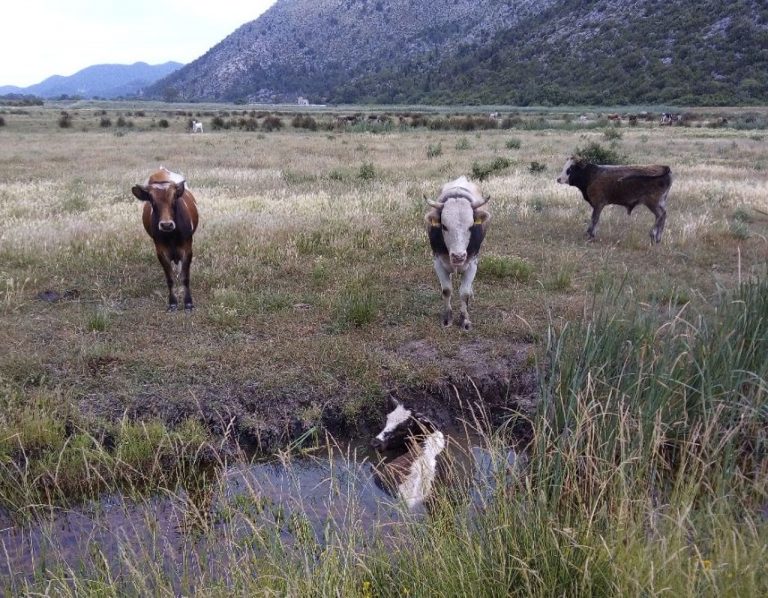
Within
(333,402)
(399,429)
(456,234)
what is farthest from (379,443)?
(456,234)

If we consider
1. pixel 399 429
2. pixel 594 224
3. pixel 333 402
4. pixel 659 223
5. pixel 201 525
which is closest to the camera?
pixel 201 525

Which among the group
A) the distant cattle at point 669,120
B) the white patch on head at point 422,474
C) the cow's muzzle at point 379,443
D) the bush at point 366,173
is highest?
the distant cattle at point 669,120

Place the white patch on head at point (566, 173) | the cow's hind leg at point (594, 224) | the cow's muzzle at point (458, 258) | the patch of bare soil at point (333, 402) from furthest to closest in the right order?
1. the white patch on head at point (566, 173)
2. the cow's hind leg at point (594, 224)
3. the cow's muzzle at point (458, 258)
4. the patch of bare soil at point (333, 402)

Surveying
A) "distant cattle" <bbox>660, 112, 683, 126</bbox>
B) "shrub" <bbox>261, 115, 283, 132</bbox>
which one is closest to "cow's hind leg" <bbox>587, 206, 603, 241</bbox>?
"shrub" <bbox>261, 115, 283, 132</bbox>

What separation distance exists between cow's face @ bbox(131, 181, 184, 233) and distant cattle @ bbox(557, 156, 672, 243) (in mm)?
7406

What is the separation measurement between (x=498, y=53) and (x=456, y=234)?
9538 centimetres

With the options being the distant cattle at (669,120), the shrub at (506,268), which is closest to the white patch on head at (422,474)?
the shrub at (506,268)

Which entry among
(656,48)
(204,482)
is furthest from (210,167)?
(656,48)

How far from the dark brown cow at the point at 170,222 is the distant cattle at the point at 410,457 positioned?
3597 millimetres

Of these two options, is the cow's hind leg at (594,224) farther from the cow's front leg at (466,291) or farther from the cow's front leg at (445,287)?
the cow's front leg at (445,287)

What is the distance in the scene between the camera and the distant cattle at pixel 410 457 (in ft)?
14.1

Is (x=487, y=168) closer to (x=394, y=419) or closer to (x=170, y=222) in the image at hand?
(x=170, y=222)

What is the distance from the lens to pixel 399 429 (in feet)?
17.8

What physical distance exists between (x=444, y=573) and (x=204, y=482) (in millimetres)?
2341
